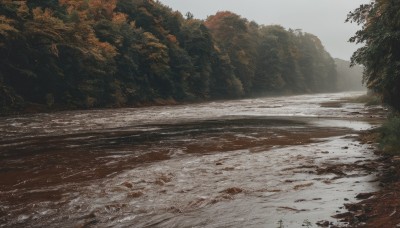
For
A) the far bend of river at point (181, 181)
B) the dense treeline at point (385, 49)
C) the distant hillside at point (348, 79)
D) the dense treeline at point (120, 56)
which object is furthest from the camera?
the distant hillside at point (348, 79)

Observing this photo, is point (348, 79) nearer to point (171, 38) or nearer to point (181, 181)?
point (171, 38)

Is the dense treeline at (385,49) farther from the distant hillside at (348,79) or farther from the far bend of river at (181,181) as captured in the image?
the distant hillside at (348,79)

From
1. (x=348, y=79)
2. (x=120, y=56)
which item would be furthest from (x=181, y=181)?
(x=348, y=79)

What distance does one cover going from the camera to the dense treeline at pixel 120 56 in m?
30.8

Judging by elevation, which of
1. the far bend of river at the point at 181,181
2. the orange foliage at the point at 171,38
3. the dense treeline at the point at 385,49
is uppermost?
the orange foliage at the point at 171,38

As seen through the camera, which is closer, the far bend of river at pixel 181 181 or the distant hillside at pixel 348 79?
the far bend of river at pixel 181 181

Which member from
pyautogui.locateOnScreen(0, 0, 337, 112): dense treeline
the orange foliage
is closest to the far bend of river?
pyautogui.locateOnScreen(0, 0, 337, 112): dense treeline

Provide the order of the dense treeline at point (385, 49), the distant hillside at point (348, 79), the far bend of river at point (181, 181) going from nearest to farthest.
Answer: the far bend of river at point (181, 181)
the dense treeline at point (385, 49)
the distant hillside at point (348, 79)

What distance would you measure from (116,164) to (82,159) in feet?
4.12

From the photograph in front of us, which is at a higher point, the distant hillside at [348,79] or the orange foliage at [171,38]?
the orange foliage at [171,38]

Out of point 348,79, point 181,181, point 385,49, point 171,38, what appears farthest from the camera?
point 348,79

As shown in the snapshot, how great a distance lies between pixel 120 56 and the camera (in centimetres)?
4381

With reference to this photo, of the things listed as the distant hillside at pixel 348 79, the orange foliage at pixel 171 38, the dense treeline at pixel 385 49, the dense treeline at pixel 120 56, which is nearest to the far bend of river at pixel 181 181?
the dense treeline at pixel 385 49

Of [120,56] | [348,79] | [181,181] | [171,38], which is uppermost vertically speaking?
[171,38]
